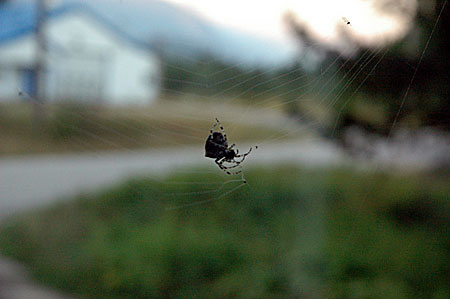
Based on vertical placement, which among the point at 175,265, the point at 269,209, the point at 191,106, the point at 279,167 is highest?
the point at 191,106

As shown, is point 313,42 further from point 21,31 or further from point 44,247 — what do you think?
point 44,247

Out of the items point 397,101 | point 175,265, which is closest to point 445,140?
point 397,101

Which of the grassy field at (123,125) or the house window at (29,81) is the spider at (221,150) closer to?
the grassy field at (123,125)

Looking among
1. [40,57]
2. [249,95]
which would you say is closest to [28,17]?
[40,57]

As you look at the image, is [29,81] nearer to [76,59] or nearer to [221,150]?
[76,59]

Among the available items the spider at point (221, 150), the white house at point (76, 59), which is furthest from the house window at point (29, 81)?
the spider at point (221, 150)

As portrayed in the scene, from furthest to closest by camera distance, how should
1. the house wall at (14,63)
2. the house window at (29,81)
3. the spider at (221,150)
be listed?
1. the house wall at (14,63)
2. the house window at (29,81)
3. the spider at (221,150)

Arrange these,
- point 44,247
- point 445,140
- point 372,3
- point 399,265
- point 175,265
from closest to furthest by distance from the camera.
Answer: point 372,3 → point 445,140 → point 399,265 → point 175,265 → point 44,247

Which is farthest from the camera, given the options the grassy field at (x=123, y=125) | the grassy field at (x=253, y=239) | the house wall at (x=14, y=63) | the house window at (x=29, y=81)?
the grassy field at (x=253, y=239)
